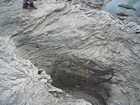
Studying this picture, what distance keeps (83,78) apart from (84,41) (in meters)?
0.85

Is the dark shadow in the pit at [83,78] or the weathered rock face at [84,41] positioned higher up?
the weathered rock face at [84,41]

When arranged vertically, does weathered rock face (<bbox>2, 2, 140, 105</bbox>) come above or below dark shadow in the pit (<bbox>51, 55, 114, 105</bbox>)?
above

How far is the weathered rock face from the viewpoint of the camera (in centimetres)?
396

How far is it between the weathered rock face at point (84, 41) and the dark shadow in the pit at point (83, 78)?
113mm

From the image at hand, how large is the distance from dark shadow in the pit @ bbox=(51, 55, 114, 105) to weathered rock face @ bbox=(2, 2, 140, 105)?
0.37 feet

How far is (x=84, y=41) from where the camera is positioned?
4242 millimetres

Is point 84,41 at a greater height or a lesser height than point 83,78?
greater

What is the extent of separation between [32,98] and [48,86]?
1.13 feet

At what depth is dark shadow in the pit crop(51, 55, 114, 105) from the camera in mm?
4230

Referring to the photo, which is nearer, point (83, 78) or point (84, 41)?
point (84, 41)

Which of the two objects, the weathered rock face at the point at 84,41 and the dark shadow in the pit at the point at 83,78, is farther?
the dark shadow in the pit at the point at 83,78

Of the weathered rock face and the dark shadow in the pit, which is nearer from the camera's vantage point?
the weathered rock face

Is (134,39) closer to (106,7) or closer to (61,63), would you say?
(61,63)

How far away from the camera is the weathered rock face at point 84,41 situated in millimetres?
3961
